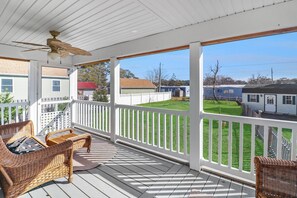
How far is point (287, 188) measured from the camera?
1.66 metres

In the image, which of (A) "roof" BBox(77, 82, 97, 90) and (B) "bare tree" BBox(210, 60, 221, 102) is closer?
(B) "bare tree" BBox(210, 60, 221, 102)

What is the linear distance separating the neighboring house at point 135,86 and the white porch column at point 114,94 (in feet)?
0.91

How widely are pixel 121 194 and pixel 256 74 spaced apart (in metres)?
2.54

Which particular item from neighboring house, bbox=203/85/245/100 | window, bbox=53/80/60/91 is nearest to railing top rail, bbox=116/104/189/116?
neighboring house, bbox=203/85/245/100

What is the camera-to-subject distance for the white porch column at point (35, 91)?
16.6ft

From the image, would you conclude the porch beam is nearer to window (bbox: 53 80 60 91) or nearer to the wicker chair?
window (bbox: 53 80 60 91)

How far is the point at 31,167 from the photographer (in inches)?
85.3

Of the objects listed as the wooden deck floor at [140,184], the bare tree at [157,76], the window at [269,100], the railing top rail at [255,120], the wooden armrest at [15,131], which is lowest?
the wooden deck floor at [140,184]

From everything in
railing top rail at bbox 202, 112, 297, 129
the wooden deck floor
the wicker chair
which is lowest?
the wooden deck floor

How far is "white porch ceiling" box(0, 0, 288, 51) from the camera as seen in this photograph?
238cm

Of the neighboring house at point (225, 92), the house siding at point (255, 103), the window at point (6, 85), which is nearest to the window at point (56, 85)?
the neighboring house at point (225, 92)

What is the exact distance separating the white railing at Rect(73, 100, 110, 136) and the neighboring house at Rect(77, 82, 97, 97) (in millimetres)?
552

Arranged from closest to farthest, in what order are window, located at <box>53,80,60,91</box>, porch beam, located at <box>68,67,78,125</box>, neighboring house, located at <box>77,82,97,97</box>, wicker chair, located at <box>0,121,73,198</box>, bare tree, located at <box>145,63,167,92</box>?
wicker chair, located at <box>0,121,73,198</box> → bare tree, located at <box>145,63,167,92</box> → window, located at <box>53,80,60,91</box> → porch beam, located at <box>68,67,78,125</box> → neighboring house, located at <box>77,82,97,97</box>

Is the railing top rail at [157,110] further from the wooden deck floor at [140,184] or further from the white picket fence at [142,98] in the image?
the wooden deck floor at [140,184]
